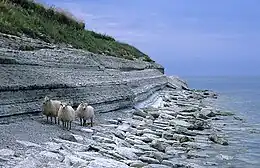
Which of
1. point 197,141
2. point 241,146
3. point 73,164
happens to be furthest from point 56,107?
point 241,146

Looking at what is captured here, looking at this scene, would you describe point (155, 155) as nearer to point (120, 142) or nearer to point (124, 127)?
point (120, 142)

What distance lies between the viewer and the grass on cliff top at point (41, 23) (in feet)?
94.4

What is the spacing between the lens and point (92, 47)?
41.7 m

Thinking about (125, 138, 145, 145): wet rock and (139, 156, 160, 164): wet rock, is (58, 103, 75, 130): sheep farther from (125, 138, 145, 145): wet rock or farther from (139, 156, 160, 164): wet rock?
(139, 156, 160, 164): wet rock

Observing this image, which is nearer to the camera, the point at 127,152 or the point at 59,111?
the point at 127,152

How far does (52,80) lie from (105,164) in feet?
28.4

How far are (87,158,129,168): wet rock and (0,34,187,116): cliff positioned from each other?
4831 mm

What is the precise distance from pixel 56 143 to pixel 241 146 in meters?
→ 11.4

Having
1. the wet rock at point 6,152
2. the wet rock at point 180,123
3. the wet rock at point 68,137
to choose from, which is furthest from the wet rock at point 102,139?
the wet rock at point 180,123

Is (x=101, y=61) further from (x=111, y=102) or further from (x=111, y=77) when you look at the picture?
(x=111, y=102)

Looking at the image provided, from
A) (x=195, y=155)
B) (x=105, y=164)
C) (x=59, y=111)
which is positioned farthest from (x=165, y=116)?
(x=105, y=164)

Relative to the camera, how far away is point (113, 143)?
17375 mm

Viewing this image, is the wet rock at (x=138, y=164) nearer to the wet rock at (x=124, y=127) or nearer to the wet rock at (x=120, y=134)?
the wet rock at (x=120, y=134)

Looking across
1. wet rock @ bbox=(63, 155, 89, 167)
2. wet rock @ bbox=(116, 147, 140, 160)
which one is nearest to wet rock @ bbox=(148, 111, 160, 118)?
wet rock @ bbox=(116, 147, 140, 160)
